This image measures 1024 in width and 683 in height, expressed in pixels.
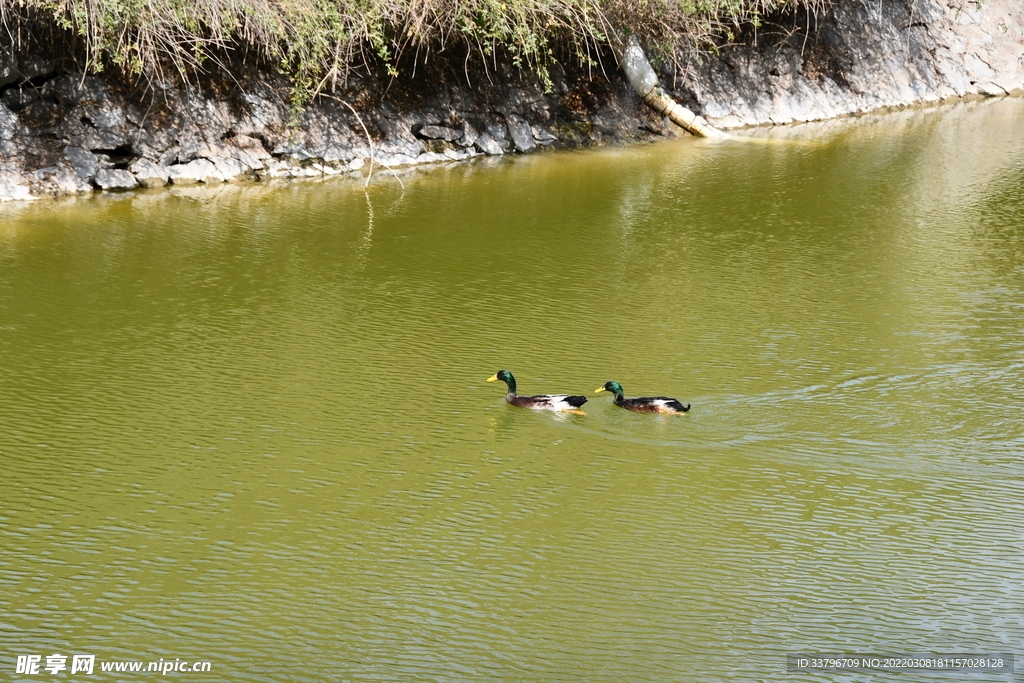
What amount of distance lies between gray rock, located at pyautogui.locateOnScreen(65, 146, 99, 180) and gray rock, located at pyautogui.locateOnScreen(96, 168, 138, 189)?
77 millimetres

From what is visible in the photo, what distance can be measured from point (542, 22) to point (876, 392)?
373 inches

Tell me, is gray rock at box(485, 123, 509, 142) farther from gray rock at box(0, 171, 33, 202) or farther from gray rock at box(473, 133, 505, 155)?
gray rock at box(0, 171, 33, 202)

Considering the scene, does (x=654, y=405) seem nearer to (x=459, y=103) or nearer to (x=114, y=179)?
(x=114, y=179)

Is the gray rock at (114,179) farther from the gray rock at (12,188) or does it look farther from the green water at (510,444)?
the green water at (510,444)

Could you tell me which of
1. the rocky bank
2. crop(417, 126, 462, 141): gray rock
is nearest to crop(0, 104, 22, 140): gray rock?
the rocky bank

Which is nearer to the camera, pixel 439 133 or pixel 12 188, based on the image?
pixel 12 188

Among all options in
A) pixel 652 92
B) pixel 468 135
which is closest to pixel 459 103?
pixel 468 135

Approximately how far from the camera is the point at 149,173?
41.8 ft

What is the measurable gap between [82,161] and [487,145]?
5.21 metres

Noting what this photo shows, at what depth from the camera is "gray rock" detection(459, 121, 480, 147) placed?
579 inches

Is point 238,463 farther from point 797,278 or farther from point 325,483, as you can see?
point 797,278

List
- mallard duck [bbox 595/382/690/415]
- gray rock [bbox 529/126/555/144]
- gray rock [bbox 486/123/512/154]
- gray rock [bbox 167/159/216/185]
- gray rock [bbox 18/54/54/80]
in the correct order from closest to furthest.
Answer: mallard duck [bbox 595/382/690/415]
gray rock [bbox 18/54/54/80]
gray rock [bbox 167/159/216/185]
gray rock [bbox 486/123/512/154]
gray rock [bbox 529/126/555/144]

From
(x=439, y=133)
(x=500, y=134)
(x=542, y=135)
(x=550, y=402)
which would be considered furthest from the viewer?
(x=542, y=135)

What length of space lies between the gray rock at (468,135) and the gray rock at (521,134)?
0.56 meters
